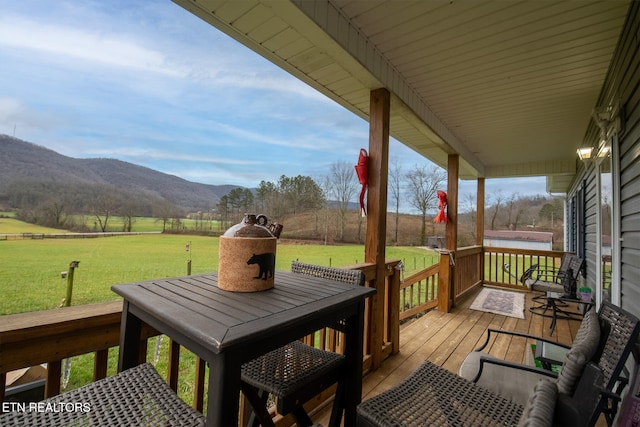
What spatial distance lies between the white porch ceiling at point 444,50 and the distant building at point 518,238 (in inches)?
275

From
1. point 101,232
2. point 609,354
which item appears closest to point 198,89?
point 101,232

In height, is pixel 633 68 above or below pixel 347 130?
below

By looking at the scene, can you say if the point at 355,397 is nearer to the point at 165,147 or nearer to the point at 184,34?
the point at 165,147

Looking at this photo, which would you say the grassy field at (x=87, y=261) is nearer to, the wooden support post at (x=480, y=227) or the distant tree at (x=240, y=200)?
the distant tree at (x=240, y=200)

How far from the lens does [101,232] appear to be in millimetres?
2039

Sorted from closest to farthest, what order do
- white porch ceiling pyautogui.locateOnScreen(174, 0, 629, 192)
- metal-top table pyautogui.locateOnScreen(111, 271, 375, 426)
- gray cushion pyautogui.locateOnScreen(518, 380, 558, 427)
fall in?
1. gray cushion pyautogui.locateOnScreen(518, 380, 558, 427)
2. metal-top table pyautogui.locateOnScreen(111, 271, 375, 426)
3. white porch ceiling pyautogui.locateOnScreen(174, 0, 629, 192)

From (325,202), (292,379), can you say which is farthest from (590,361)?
(325,202)

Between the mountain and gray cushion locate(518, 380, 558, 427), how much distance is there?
1.97 meters

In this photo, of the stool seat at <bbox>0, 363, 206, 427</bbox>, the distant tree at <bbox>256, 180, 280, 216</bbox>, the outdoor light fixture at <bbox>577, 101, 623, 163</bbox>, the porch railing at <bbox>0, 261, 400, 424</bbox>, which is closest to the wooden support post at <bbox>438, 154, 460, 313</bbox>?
the outdoor light fixture at <bbox>577, 101, 623, 163</bbox>

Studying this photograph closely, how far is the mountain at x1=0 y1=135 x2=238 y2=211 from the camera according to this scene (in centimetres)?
196

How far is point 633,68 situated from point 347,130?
10722mm

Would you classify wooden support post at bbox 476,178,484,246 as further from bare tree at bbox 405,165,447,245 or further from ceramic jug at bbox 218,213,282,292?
ceramic jug at bbox 218,213,282,292

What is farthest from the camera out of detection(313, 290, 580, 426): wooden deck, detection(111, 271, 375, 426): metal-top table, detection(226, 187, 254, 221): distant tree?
detection(313, 290, 580, 426): wooden deck

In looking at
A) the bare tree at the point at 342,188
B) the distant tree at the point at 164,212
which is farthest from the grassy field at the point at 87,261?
the bare tree at the point at 342,188
